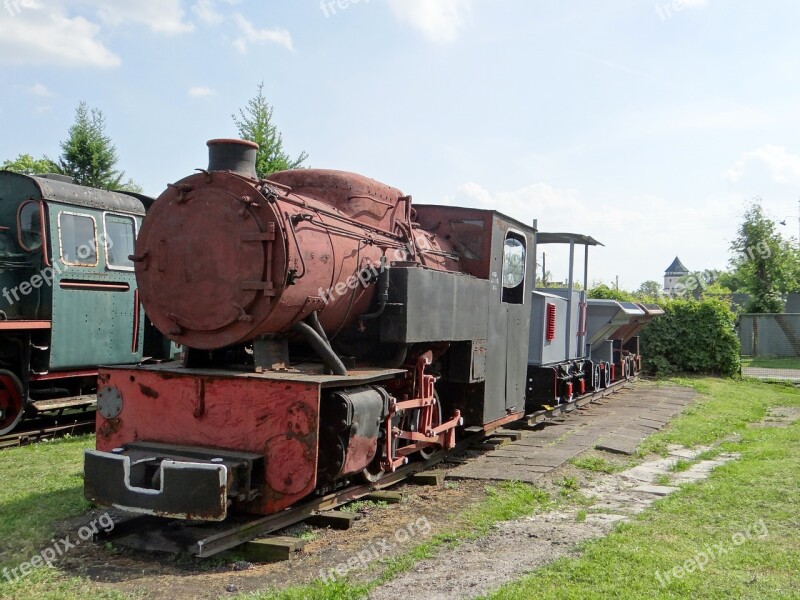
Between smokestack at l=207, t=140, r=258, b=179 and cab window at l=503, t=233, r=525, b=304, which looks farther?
cab window at l=503, t=233, r=525, b=304

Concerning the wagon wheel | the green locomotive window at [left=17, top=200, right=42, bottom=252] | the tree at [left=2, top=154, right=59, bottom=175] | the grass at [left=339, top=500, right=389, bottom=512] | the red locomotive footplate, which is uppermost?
the tree at [left=2, top=154, right=59, bottom=175]

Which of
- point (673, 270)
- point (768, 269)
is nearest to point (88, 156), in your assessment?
point (768, 269)

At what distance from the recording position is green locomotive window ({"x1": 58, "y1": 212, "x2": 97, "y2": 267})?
8.84m

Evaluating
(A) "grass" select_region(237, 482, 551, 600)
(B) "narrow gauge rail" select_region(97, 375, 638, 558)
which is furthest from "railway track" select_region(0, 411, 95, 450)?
(A) "grass" select_region(237, 482, 551, 600)

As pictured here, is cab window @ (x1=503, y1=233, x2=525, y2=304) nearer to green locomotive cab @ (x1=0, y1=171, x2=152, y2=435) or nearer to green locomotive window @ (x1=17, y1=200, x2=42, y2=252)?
green locomotive cab @ (x1=0, y1=171, x2=152, y2=435)

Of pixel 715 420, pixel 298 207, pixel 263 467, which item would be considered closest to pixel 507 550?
pixel 263 467

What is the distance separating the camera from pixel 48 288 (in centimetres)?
866

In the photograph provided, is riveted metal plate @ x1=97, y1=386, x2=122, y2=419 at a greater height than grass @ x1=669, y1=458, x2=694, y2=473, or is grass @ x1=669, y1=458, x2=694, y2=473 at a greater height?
riveted metal plate @ x1=97, y1=386, x2=122, y2=419

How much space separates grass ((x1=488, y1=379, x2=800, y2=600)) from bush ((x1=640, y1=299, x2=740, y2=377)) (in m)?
12.0

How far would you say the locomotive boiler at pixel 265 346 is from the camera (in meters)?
4.99

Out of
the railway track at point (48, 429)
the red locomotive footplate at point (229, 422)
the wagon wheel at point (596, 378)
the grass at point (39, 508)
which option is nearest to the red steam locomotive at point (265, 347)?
the red locomotive footplate at point (229, 422)

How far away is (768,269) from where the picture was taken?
3094 centimetres

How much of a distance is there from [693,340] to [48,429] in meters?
16.9

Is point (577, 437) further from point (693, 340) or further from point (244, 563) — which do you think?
point (693, 340)
